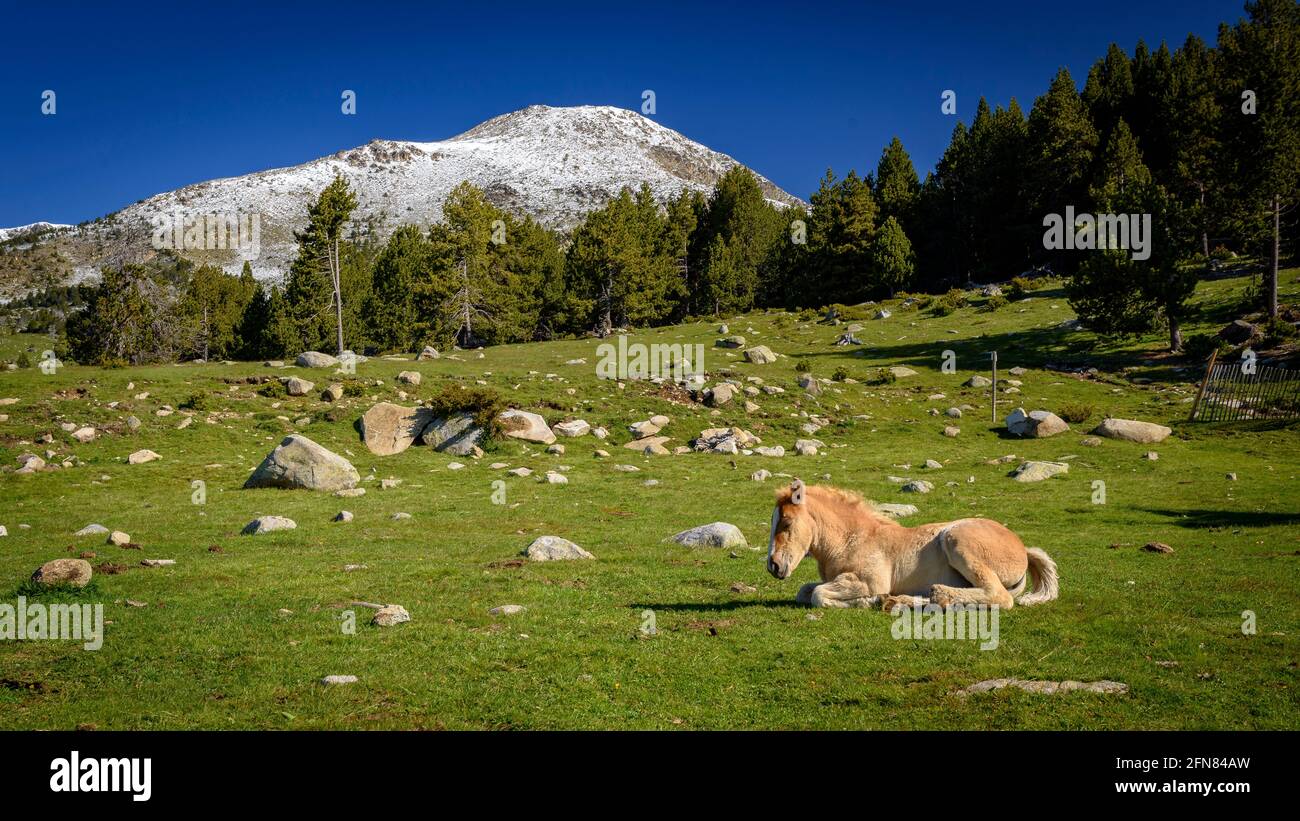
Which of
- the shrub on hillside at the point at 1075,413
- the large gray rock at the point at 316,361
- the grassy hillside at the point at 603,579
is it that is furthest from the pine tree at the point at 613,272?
the shrub on hillside at the point at 1075,413

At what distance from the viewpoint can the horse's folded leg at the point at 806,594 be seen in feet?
38.9

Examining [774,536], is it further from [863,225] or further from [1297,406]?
[863,225]

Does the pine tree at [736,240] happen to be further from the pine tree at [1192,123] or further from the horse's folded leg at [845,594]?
the horse's folded leg at [845,594]

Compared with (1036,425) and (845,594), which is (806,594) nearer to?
(845,594)

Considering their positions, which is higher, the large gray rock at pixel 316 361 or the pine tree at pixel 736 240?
the pine tree at pixel 736 240

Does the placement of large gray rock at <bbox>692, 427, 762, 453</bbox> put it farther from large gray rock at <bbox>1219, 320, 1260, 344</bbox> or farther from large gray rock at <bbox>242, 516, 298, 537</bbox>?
large gray rock at <bbox>1219, 320, 1260, 344</bbox>

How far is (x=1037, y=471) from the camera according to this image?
28.1m

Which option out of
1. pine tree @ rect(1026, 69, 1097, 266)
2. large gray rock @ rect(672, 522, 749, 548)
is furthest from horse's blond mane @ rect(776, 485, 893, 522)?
pine tree @ rect(1026, 69, 1097, 266)

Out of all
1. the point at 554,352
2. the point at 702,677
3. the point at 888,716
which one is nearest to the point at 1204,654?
the point at 888,716

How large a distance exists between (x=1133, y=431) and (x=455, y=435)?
103ft

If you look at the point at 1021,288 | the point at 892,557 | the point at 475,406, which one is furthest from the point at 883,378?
the point at 892,557

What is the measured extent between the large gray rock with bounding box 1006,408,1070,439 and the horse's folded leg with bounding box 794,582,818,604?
2875 cm

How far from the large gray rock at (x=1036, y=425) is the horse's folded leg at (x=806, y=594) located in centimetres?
2875

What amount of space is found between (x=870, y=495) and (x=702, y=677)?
58.5 feet
